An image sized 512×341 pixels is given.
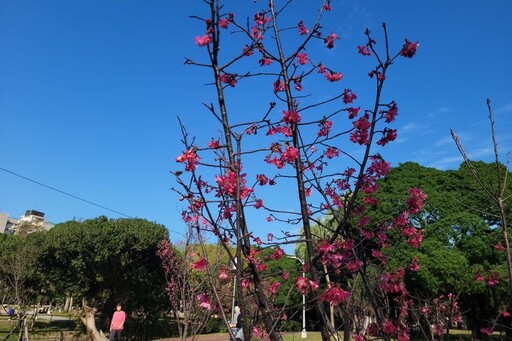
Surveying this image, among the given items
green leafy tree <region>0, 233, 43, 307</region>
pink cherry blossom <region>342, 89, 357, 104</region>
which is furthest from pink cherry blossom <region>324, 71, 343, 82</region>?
green leafy tree <region>0, 233, 43, 307</region>

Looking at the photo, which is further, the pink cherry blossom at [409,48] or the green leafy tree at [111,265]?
the green leafy tree at [111,265]

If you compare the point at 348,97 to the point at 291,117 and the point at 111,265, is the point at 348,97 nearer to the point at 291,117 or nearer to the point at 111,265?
the point at 291,117

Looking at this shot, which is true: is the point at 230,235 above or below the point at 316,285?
above

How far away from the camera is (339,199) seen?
3.38 m

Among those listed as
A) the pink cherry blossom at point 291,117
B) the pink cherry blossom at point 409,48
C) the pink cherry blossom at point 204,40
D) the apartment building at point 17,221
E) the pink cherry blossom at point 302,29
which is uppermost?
the apartment building at point 17,221

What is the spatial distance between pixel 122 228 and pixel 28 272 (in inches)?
212

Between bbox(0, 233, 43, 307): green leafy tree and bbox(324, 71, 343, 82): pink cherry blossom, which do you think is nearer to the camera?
bbox(324, 71, 343, 82): pink cherry blossom

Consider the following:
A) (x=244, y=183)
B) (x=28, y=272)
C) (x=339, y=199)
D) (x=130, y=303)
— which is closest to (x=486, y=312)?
(x=130, y=303)

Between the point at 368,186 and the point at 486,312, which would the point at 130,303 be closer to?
the point at 486,312

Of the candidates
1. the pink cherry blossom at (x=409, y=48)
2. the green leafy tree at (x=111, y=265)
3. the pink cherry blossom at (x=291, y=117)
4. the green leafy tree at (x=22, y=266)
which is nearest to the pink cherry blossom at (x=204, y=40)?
the pink cherry blossom at (x=291, y=117)

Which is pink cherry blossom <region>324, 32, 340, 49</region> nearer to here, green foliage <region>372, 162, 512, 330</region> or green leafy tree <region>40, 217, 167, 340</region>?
green foliage <region>372, 162, 512, 330</region>

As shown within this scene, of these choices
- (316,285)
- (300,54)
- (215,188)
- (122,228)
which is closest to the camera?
(316,285)

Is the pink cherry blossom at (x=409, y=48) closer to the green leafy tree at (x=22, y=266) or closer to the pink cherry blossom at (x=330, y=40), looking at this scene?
the pink cherry blossom at (x=330, y=40)

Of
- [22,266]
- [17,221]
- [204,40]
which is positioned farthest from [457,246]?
[17,221]
